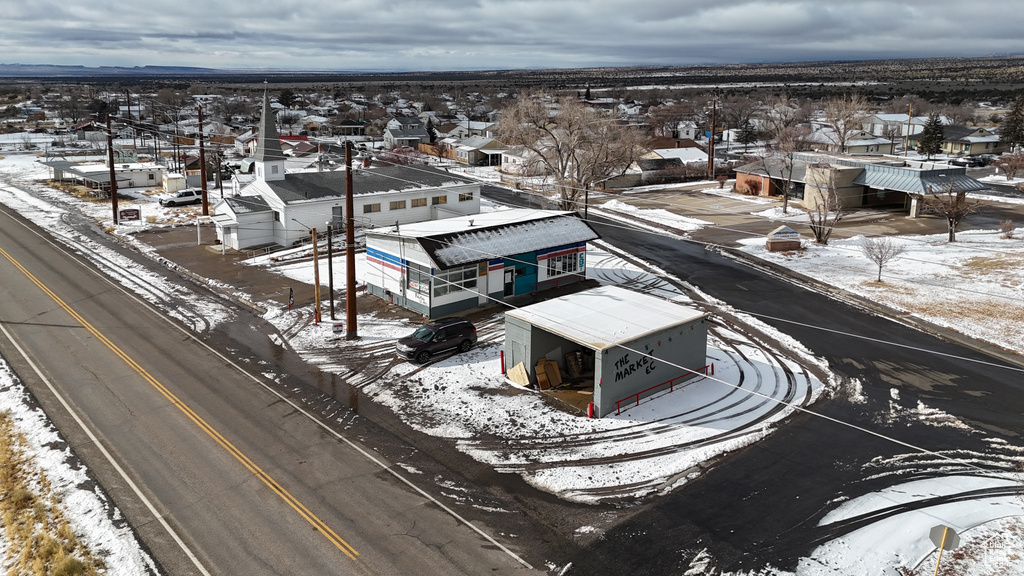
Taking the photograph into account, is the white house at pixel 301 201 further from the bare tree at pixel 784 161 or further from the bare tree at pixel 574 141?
the bare tree at pixel 784 161

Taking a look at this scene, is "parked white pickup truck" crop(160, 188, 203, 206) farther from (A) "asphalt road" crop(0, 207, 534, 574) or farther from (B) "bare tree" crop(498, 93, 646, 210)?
(A) "asphalt road" crop(0, 207, 534, 574)

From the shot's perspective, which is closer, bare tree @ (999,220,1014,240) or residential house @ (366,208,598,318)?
residential house @ (366,208,598,318)

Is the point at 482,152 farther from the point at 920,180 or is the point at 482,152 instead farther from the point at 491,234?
the point at 491,234

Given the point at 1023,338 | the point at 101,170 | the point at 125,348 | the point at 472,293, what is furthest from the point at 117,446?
the point at 101,170

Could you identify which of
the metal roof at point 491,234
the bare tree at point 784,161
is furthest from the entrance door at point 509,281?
the bare tree at point 784,161

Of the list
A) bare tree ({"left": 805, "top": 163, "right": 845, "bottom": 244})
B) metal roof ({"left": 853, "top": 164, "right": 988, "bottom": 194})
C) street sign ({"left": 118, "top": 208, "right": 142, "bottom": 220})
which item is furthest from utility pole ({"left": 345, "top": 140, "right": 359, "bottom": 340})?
metal roof ({"left": 853, "top": 164, "right": 988, "bottom": 194})

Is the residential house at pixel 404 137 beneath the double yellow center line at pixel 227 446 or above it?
above

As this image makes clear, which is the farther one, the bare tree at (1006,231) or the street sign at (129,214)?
the street sign at (129,214)

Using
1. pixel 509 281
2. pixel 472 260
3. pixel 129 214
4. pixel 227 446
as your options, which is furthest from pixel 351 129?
pixel 227 446
